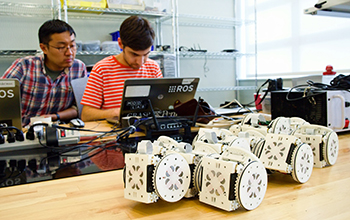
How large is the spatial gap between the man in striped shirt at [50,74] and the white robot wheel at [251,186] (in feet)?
5.66

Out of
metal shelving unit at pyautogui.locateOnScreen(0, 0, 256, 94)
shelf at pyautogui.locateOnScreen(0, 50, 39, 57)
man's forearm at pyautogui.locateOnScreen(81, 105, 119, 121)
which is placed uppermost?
metal shelving unit at pyautogui.locateOnScreen(0, 0, 256, 94)

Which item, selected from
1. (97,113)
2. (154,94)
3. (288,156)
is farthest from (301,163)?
(97,113)

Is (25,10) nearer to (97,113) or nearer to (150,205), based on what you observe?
(97,113)

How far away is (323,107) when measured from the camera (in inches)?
43.2

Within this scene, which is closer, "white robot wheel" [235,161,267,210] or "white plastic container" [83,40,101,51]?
"white robot wheel" [235,161,267,210]

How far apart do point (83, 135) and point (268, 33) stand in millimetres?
3285

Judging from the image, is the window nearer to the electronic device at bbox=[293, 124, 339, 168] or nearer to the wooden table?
the electronic device at bbox=[293, 124, 339, 168]

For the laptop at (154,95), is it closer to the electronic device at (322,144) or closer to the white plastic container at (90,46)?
the electronic device at (322,144)

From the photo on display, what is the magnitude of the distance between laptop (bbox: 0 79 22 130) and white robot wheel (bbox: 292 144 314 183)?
103 centimetres

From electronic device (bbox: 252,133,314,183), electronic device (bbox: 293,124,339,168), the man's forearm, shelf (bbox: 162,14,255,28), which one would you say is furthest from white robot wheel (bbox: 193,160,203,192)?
shelf (bbox: 162,14,255,28)

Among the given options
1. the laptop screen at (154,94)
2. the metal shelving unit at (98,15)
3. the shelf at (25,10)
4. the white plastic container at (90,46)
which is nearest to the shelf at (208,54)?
the metal shelving unit at (98,15)

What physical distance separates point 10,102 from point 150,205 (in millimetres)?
894

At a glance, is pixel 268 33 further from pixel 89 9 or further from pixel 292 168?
pixel 292 168

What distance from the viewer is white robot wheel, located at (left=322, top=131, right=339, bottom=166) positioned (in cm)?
69
